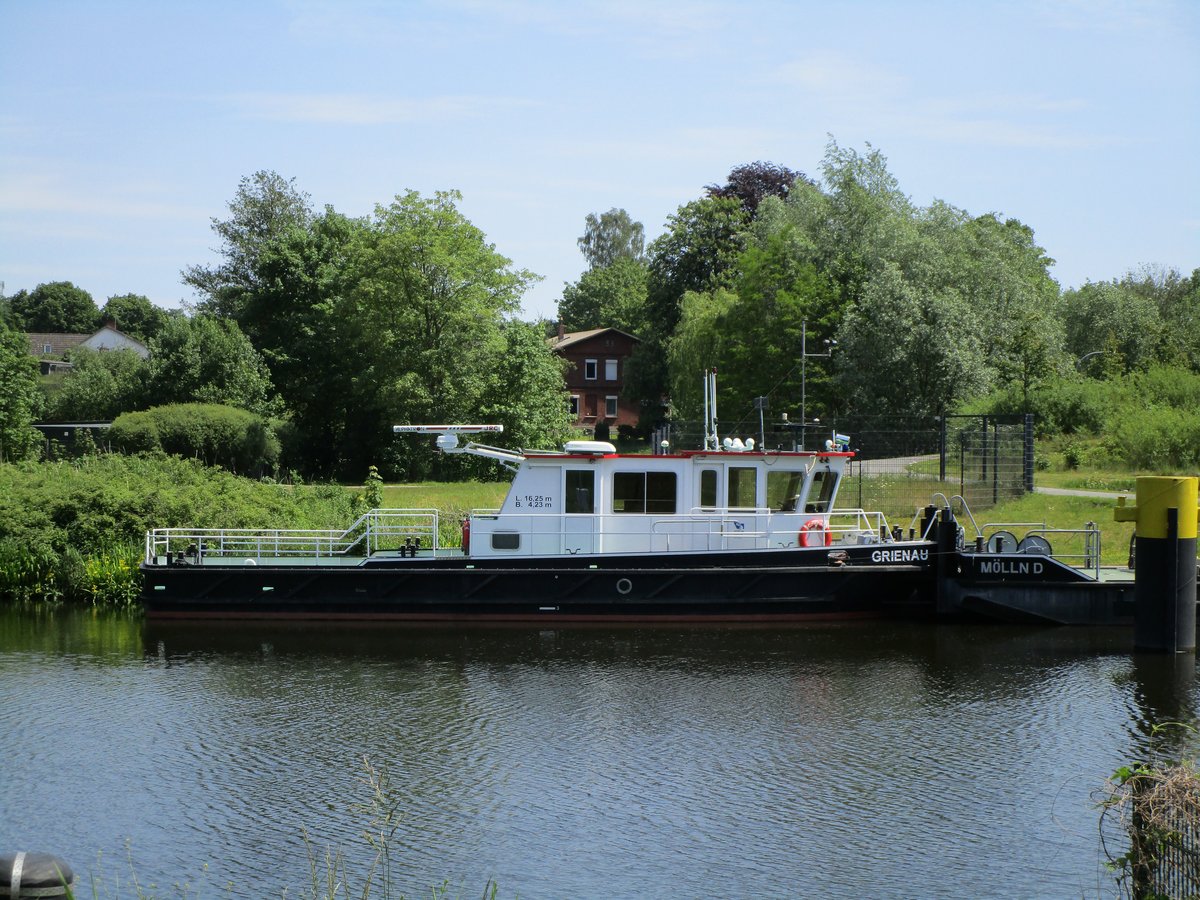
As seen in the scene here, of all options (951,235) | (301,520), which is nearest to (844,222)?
(951,235)

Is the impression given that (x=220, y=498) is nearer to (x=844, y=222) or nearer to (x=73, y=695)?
(x=73, y=695)

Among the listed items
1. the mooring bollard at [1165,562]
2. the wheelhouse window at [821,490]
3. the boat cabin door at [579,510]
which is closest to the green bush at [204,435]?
the boat cabin door at [579,510]

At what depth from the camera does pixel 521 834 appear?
11.3m

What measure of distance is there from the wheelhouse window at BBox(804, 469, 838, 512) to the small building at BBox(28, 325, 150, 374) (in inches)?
2536

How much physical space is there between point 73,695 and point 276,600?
5.30 meters

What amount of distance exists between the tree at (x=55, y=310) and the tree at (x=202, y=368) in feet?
238

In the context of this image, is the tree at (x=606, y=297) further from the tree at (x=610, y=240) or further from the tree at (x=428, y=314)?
the tree at (x=428, y=314)

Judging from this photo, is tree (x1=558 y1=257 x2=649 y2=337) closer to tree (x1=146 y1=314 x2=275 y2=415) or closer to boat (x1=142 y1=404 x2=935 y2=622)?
tree (x1=146 y1=314 x2=275 y2=415)

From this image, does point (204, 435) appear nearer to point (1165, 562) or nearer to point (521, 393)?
point (521, 393)

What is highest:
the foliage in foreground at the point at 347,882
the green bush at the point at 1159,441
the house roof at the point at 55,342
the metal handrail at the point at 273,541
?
the house roof at the point at 55,342

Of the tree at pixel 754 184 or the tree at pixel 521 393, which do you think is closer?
the tree at pixel 521 393

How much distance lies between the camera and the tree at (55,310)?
11581 cm

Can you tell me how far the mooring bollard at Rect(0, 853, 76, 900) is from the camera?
20.6 ft

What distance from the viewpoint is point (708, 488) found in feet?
69.5
